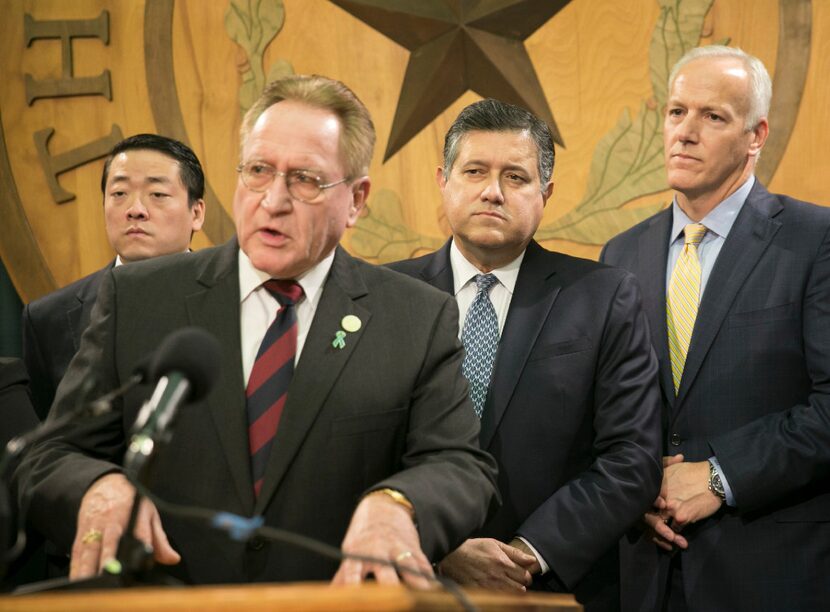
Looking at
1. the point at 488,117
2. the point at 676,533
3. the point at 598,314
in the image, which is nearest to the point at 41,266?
the point at 488,117

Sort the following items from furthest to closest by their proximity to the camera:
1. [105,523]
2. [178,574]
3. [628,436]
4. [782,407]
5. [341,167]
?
1. [782,407]
2. [628,436]
3. [341,167]
4. [178,574]
5. [105,523]

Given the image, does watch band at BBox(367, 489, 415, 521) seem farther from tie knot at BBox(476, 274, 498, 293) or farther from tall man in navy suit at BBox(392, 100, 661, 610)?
tie knot at BBox(476, 274, 498, 293)

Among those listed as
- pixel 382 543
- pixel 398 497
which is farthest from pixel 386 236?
pixel 382 543

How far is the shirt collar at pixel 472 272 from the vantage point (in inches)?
115

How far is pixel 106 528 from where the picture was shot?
68.9 inches

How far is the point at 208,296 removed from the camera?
215 cm

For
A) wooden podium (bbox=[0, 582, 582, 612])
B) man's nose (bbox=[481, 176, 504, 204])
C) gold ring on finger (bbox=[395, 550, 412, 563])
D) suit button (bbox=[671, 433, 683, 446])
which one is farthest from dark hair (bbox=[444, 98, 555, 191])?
wooden podium (bbox=[0, 582, 582, 612])

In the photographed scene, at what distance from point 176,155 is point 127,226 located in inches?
14.0

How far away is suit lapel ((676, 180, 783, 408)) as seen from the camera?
2.89 meters

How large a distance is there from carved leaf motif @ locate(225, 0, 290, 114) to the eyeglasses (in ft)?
6.51

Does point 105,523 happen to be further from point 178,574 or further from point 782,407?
point 782,407

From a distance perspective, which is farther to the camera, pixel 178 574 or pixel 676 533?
pixel 676 533

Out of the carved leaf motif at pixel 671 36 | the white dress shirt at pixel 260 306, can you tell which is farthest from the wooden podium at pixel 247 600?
the carved leaf motif at pixel 671 36

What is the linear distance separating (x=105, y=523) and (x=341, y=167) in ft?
2.97
